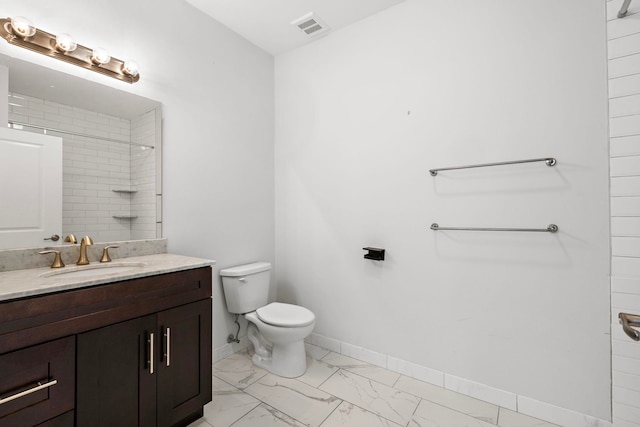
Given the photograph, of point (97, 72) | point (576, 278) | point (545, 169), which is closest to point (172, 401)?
point (97, 72)

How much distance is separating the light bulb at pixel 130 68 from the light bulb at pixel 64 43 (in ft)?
0.75

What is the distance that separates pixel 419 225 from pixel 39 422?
6.50ft

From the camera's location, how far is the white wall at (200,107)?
1563 mm

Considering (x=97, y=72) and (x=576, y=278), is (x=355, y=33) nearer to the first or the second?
(x=97, y=72)

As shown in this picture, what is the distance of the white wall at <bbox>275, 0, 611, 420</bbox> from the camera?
143cm

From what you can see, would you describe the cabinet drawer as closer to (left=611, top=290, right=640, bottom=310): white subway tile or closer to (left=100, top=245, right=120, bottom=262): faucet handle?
(left=100, top=245, right=120, bottom=262): faucet handle

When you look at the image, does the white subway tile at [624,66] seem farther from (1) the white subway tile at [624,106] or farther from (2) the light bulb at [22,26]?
(2) the light bulb at [22,26]

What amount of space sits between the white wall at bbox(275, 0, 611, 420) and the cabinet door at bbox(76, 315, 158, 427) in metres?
1.36

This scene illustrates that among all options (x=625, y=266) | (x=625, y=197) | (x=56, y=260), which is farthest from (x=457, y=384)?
(x=56, y=260)

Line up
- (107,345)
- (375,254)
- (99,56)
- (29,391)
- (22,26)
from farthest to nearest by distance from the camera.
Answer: (375,254) < (99,56) < (22,26) < (107,345) < (29,391)

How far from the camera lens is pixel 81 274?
1.36 metres

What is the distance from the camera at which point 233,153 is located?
2252 millimetres

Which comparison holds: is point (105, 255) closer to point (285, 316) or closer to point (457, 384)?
point (285, 316)

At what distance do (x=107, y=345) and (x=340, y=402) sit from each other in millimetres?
1261
